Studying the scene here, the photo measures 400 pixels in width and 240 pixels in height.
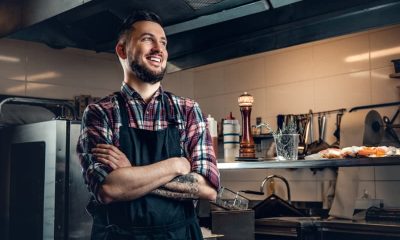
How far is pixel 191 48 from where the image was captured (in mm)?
3203

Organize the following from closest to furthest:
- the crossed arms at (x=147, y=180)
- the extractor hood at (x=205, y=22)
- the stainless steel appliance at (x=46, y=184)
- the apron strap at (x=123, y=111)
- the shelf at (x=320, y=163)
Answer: the crossed arms at (x=147, y=180)
the apron strap at (x=123, y=111)
the shelf at (x=320, y=163)
the extractor hood at (x=205, y=22)
the stainless steel appliance at (x=46, y=184)

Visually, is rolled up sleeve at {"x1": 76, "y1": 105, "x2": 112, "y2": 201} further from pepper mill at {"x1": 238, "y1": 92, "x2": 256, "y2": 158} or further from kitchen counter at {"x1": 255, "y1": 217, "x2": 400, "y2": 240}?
kitchen counter at {"x1": 255, "y1": 217, "x2": 400, "y2": 240}

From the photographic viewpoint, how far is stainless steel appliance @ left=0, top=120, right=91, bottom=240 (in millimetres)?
3021

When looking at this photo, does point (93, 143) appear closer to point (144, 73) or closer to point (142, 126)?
point (142, 126)

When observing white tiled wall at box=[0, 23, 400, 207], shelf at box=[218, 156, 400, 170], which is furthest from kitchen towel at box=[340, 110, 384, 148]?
shelf at box=[218, 156, 400, 170]

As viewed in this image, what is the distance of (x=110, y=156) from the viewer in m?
1.79

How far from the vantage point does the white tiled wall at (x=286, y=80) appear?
4047 millimetres

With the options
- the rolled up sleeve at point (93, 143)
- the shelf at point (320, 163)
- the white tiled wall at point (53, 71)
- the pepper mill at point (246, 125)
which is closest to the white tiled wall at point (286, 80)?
the white tiled wall at point (53, 71)

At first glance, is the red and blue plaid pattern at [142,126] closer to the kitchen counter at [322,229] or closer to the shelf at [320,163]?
the shelf at [320,163]

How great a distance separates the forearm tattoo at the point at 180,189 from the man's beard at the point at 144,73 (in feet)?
1.20

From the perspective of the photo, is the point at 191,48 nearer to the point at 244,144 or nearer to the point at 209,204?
the point at 244,144

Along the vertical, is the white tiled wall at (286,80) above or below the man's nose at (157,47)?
above

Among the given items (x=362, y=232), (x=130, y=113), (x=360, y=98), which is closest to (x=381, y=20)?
(x=362, y=232)

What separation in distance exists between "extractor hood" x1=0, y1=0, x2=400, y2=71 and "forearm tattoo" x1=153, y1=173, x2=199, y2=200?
1059mm
